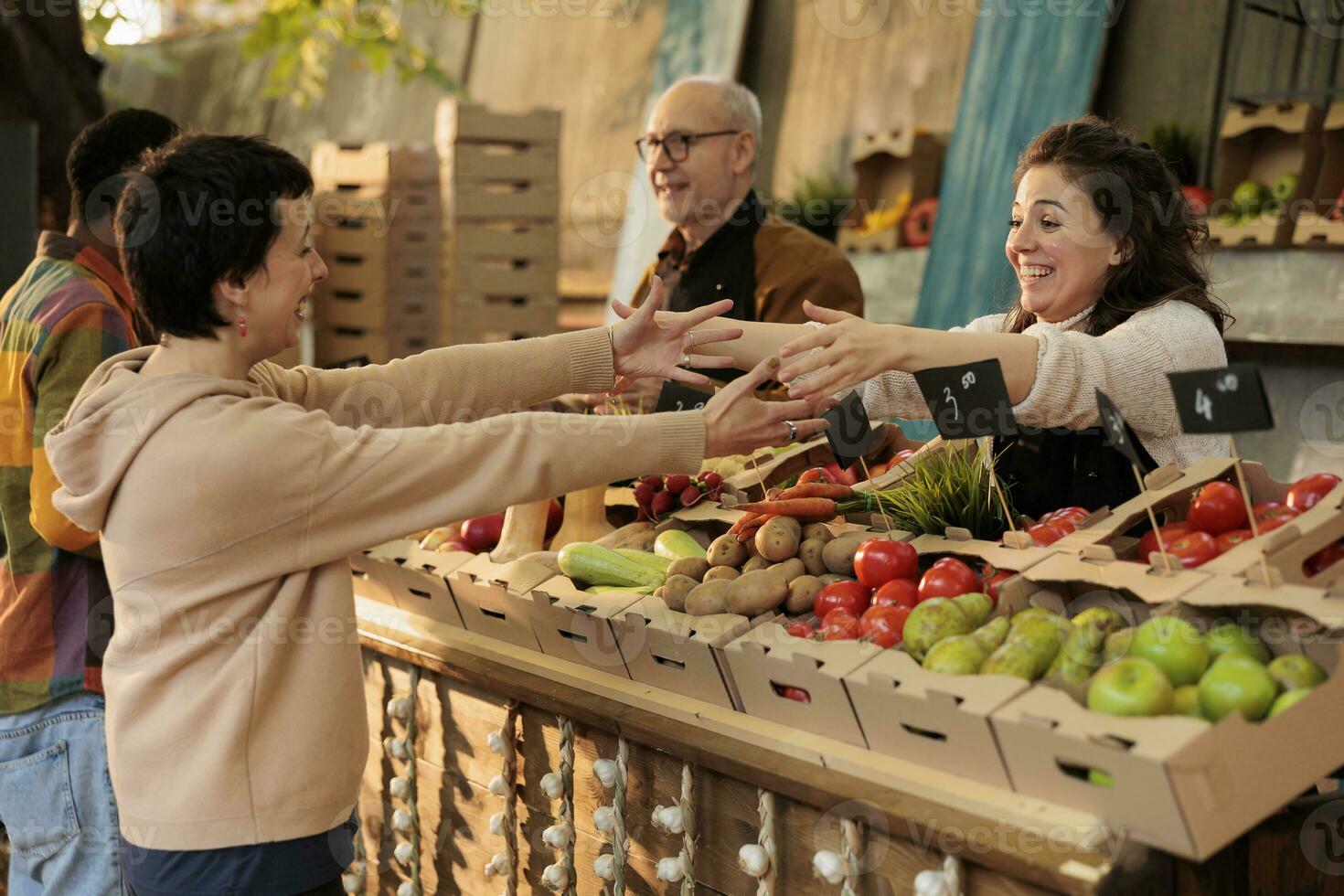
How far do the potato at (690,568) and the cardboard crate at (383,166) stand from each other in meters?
3.92

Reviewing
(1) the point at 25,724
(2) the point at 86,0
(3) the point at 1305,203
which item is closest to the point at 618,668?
(1) the point at 25,724

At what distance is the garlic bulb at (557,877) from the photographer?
1949mm

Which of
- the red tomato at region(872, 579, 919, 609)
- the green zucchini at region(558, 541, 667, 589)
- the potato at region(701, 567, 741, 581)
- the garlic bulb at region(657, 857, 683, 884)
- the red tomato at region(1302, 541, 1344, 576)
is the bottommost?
the garlic bulb at region(657, 857, 683, 884)

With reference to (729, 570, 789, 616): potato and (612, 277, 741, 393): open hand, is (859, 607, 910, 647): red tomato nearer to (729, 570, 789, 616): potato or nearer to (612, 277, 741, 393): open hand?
(729, 570, 789, 616): potato

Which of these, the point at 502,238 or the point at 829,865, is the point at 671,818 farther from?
the point at 502,238

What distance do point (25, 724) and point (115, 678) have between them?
0.55 meters

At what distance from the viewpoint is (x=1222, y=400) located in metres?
1.43

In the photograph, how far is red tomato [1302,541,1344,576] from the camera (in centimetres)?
161

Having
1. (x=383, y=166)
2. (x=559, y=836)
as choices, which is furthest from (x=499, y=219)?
(x=559, y=836)

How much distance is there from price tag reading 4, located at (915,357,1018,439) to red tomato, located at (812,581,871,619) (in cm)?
27

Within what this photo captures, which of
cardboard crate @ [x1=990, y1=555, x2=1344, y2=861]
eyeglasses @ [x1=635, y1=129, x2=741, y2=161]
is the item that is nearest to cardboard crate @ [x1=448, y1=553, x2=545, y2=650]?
cardboard crate @ [x1=990, y1=555, x2=1344, y2=861]

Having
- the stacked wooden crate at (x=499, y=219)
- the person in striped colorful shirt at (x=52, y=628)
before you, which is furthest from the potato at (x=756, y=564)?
the stacked wooden crate at (x=499, y=219)

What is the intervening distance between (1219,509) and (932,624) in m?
0.46

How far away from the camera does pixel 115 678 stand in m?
1.64
